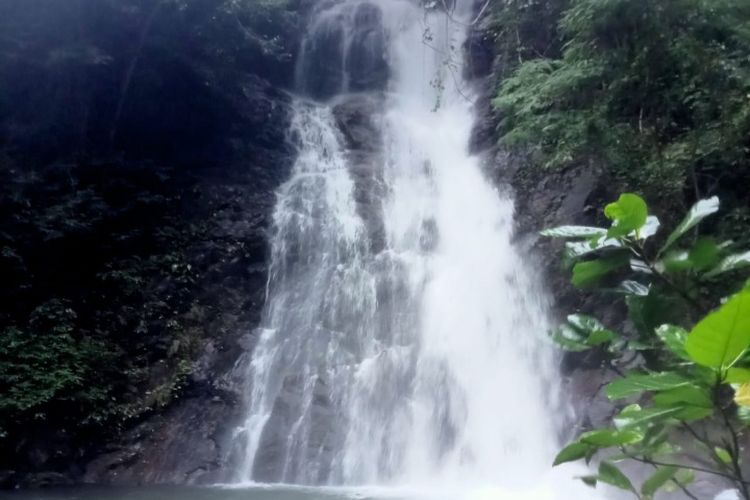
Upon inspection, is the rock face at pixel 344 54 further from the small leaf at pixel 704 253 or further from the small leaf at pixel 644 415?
the small leaf at pixel 644 415

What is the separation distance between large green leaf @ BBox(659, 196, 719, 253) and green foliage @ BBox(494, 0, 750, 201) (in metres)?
6.07

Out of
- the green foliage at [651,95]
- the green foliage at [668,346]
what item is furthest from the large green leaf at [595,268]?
the green foliage at [651,95]

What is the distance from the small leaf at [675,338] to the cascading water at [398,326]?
20.4 feet

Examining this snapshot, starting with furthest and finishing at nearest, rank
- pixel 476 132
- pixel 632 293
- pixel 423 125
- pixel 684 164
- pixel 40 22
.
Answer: pixel 423 125, pixel 476 132, pixel 40 22, pixel 684 164, pixel 632 293

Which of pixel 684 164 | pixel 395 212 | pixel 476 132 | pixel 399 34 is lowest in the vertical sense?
pixel 684 164

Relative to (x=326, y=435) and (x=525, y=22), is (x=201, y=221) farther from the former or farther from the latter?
(x=525, y=22)

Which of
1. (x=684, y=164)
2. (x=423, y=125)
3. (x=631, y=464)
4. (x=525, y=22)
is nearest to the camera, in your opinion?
(x=631, y=464)

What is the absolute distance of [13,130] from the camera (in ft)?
36.9

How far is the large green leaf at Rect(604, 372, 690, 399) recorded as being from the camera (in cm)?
98

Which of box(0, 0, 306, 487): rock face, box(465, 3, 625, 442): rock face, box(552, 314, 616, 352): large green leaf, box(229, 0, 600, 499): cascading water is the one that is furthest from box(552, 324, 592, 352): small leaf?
box(0, 0, 306, 487): rock face

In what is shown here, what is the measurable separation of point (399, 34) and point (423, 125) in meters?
3.37

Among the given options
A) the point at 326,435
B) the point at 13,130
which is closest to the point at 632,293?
the point at 326,435

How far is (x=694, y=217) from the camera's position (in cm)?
113

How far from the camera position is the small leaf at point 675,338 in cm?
103
